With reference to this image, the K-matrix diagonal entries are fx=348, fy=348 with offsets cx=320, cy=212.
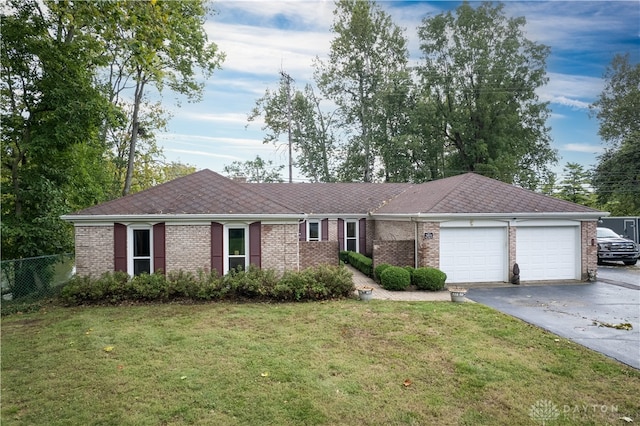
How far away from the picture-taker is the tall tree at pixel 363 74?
3086 cm

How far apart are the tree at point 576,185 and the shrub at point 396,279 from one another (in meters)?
30.5

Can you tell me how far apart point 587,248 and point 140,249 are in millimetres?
16646

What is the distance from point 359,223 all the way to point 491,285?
27.8 feet

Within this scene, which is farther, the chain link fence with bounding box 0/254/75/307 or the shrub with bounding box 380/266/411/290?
the shrub with bounding box 380/266/411/290

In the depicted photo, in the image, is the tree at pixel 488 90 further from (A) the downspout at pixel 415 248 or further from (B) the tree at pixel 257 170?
(A) the downspout at pixel 415 248

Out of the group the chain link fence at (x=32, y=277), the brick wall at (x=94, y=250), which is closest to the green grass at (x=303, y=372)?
the chain link fence at (x=32, y=277)

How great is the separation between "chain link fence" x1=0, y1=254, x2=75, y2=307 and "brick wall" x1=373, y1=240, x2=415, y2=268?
11.3m

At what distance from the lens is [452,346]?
6.93 m

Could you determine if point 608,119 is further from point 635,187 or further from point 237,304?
point 237,304

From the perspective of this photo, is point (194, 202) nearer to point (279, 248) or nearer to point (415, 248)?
point (279, 248)

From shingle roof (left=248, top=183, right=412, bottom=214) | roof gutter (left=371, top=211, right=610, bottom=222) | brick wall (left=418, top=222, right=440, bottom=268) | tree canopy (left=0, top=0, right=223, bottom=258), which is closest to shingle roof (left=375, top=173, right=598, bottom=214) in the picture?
roof gutter (left=371, top=211, right=610, bottom=222)

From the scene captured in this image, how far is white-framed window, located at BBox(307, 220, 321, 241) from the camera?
19.6 metres

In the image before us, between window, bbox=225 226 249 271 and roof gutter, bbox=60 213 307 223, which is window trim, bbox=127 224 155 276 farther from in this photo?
window, bbox=225 226 249 271

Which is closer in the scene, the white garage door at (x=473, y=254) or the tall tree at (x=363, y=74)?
the white garage door at (x=473, y=254)
